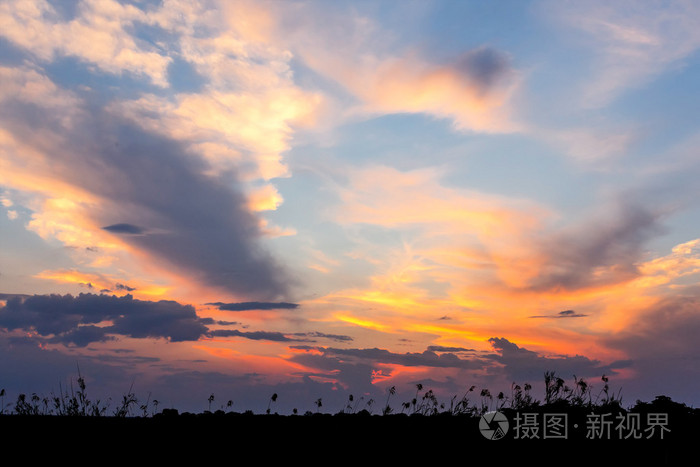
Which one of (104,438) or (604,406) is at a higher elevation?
(604,406)

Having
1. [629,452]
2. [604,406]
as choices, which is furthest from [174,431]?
[604,406]

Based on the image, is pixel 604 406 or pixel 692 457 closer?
pixel 692 457

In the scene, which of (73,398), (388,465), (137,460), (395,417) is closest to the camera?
(137,460)

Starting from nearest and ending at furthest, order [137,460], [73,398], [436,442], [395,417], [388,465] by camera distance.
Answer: [137,460]
[388,465]
[436,442]
[395,417]
[73,398]

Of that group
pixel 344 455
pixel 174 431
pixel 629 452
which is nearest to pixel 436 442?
pixel 344 455

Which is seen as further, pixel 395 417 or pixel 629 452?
pixel 395 417

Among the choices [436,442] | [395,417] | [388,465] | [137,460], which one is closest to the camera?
[137,460]

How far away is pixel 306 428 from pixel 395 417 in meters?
1.83

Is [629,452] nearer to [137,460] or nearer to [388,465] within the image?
[388,465]

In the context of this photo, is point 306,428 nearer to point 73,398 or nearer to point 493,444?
point 493,444

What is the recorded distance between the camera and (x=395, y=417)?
412 inches

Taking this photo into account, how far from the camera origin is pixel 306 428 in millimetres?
9312

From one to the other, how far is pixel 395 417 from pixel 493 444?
181 centimetres

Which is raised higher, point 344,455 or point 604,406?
point 604,406
